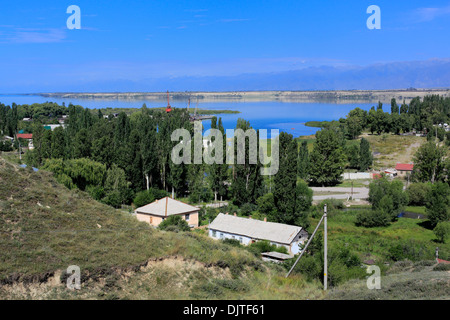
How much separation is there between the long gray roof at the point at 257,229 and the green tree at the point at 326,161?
58.5 ft

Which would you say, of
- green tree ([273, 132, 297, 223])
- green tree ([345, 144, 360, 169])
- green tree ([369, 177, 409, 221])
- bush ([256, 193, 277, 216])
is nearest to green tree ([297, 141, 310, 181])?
green tree ([345, 144, 360, 169])

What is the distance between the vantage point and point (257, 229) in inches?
699

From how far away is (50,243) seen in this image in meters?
8.70

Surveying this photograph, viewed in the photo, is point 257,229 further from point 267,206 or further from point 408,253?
point 408,253

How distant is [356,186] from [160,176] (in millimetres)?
16887

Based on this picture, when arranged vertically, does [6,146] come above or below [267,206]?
above

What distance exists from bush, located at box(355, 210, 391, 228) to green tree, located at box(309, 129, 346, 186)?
40.2 ft

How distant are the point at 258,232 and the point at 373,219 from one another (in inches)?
334

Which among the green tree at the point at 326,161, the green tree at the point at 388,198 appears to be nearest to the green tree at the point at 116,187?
the green tree at the point at 388,198

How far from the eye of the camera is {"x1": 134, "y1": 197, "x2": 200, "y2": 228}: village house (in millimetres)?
18844

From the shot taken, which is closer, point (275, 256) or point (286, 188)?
point (275, 256)


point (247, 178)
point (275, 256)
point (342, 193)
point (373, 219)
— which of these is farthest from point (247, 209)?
point (342, 193)

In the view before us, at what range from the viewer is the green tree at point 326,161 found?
35.1 meters
